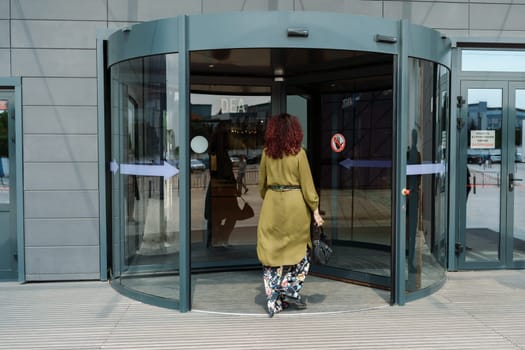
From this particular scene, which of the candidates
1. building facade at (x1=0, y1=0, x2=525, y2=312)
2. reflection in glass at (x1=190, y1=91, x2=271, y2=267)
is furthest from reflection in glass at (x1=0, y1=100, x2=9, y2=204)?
reflection in glass at (x1=190, y1=91, x2=271, y2=267)

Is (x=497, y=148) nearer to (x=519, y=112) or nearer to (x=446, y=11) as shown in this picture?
(x=519, y=112)

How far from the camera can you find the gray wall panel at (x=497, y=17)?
655 centimetres

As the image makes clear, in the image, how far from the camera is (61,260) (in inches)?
241

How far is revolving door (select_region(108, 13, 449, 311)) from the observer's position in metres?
4.95

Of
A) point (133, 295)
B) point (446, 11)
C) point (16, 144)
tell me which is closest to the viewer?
point (133, 295)

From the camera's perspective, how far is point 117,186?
5762 millimetres

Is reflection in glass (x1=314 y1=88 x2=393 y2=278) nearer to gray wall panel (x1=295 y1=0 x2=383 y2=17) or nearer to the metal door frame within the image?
gray wall panel (x1=295 y1=0 x2=383 y2=17)

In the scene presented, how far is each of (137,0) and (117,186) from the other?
207cm

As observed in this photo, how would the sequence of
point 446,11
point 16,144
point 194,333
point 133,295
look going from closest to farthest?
1. point 194,333
2. point 133,295
3. point 16,144
4. point 446,11

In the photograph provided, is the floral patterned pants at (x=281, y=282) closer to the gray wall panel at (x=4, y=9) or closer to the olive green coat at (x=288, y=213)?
the olive green coat at (x=288, y=213)

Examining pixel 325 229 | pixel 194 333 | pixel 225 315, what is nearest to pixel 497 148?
pixel 325 229

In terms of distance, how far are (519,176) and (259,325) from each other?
3.93m

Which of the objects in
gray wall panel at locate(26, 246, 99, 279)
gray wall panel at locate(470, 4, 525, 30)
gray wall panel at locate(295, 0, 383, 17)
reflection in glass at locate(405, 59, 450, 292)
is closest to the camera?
reflection in glass at locate(405, 59, 450, 292)

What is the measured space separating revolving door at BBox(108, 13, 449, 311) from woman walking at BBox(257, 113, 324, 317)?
0.70 m
